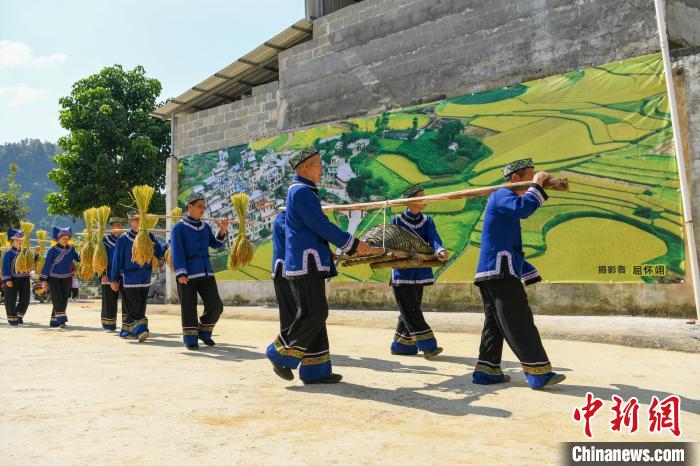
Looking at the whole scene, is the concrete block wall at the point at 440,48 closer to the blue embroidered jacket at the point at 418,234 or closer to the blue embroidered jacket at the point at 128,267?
the blue embroidered jacket at the point at 418,234

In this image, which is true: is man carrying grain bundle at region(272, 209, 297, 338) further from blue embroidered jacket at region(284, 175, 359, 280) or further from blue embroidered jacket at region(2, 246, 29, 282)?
blue embroidered jacket at region(2, 246, 29, 282)

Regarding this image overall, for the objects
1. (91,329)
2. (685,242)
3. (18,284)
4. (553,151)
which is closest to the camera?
(685,242)

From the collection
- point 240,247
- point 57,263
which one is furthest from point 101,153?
point 240,247

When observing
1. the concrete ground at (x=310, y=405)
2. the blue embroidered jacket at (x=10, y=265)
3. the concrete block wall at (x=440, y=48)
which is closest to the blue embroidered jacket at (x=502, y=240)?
the concrete ground at (x=310, y=405)

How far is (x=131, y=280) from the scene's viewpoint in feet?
28.5

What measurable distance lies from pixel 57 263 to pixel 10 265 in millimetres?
2237

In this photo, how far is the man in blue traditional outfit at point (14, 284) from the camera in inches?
460

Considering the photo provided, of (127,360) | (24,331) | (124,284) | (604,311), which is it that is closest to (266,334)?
(124,284)

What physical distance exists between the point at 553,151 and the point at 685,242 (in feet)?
7.77

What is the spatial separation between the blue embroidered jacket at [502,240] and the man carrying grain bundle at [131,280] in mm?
5445

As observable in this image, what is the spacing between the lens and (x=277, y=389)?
4.62m

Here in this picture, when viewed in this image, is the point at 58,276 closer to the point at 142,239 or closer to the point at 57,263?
the point at 57,263

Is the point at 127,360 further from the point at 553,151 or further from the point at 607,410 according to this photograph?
the point at 553,151

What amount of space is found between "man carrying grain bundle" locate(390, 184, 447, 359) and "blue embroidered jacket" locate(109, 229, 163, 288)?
411cm
